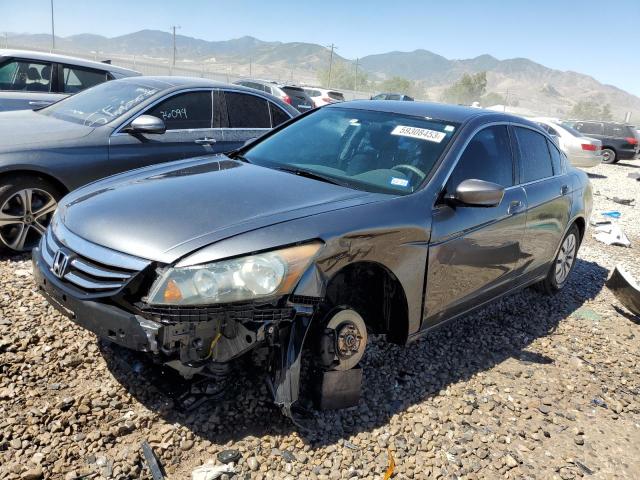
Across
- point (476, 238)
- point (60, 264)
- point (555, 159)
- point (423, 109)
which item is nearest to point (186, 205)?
point (60, 264)

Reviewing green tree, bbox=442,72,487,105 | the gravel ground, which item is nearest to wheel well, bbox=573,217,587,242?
the gravel ground

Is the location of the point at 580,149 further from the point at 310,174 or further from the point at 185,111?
the point at 310,174

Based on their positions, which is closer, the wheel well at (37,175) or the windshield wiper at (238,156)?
the windshield wiper at (238,156)

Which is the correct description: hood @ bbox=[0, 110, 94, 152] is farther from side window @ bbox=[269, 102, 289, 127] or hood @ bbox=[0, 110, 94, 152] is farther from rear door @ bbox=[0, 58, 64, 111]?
side window @ bbox=[269, 102, 289, 127]

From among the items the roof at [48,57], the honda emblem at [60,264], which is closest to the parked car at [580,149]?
the roof at [48,57]

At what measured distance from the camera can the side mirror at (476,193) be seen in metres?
2.99

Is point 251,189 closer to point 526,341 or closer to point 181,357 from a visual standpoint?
point 181,357

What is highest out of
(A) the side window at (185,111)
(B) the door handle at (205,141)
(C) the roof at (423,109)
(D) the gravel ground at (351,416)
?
(C) the roof at (423,109)

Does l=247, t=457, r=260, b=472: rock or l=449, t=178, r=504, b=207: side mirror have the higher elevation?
l=449, t=178, r=504, b=207: side mirror

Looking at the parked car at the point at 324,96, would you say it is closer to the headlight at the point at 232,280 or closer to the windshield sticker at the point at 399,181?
the windshield sticker at the point at 399,181

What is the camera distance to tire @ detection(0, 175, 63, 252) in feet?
13.8

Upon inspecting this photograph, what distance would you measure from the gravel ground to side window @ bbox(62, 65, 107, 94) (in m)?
4.27

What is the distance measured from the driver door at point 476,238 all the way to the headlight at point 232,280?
99 centimetres

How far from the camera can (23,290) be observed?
148 inches
